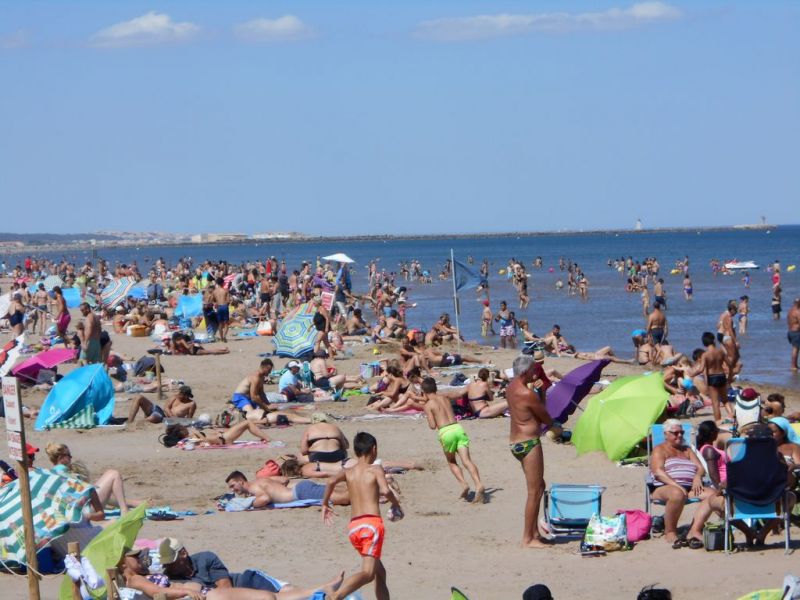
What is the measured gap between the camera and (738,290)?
45.6 m

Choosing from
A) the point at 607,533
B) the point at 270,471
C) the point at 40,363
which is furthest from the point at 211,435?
the point at 607,533

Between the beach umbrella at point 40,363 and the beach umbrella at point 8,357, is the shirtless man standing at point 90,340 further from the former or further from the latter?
the beach umbrella at point 8,357

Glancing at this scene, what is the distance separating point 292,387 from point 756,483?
9.17 metres

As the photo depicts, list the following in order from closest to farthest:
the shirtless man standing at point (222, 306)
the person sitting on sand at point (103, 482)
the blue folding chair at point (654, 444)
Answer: the person sitting on sand at point (103, 482)
the blue folding chair at point (654, 444)
the shirtless man standing at point (222, 306)

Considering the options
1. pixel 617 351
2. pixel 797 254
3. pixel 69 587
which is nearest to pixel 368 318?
pixel 617 351

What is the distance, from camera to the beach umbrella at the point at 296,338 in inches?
754

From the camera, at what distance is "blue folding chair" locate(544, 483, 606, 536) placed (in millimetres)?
8859

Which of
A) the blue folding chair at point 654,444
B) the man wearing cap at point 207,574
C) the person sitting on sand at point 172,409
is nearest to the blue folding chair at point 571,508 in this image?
the blue folding chair at point 654,444

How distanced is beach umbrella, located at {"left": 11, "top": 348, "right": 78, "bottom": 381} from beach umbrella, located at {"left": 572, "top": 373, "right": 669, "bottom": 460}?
26.1 feet

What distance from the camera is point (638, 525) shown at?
8531 mm

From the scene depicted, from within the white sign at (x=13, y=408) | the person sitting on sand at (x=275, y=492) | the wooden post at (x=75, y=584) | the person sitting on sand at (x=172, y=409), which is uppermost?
the white sign at (x=13, y=408)

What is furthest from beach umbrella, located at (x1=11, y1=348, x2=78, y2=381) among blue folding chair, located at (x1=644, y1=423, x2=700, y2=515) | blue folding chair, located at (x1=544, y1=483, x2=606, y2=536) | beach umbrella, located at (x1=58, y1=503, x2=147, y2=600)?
beach umbrella, located at (x1=58, y1=503, x2=147, y2=600)

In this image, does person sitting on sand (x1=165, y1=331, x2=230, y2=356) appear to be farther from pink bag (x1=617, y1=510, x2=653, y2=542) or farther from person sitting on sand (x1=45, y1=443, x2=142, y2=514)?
pink bag (x1=617, y1=510, x2=653, y2=542)

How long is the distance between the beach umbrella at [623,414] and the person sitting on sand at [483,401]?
2784 millimetres
